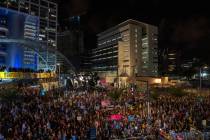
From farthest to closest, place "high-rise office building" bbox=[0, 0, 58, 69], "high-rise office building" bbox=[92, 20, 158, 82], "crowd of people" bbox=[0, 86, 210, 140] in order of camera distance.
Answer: "high-rise office building" bbox=[92, 20, 158, 82] < "high-rise office building" bbox=[0, 0, 58, 69] < "crowd of people" bbox=[0, 86, 210, 140]

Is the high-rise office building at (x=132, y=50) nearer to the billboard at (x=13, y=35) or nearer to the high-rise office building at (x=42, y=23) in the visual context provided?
the high-rise office building at (x=42, y=23)

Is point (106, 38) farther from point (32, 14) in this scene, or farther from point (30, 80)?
point (30, 80)

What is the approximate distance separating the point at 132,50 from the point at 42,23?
46876 millimetres

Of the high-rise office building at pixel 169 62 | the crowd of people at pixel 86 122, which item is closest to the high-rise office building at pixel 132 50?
the high-rise office building at pixel 169 62

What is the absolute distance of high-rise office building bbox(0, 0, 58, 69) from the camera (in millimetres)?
118194

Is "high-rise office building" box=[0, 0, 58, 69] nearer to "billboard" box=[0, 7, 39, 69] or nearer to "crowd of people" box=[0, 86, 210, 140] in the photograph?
"billboard" box=[0, 7, 39, 69]

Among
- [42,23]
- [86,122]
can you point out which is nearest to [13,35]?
[42,23]

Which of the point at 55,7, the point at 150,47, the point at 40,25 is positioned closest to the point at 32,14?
the point at 40,25

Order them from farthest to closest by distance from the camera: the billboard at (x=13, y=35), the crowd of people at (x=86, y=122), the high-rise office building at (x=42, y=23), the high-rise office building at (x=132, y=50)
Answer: the high-rise office building at (x=132, y=50) < the high-rise office building at (x=42, y=23) < the billboard at (x=13, y=35) < the crowd of people at (x=86, y=122)

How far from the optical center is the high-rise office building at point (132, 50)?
121m

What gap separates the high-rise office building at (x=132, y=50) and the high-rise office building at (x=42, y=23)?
1048 inches

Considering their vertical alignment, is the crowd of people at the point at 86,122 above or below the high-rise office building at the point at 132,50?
below

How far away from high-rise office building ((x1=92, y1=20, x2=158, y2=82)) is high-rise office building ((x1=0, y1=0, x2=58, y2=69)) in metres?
26.6

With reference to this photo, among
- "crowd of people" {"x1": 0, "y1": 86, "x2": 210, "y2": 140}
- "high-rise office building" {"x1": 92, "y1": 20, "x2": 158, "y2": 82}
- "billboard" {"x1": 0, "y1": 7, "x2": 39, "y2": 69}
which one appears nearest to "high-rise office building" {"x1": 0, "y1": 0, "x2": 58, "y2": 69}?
"billboard" {"x1": 0, "y1": 7, "x2": 39, "y2": 69}
